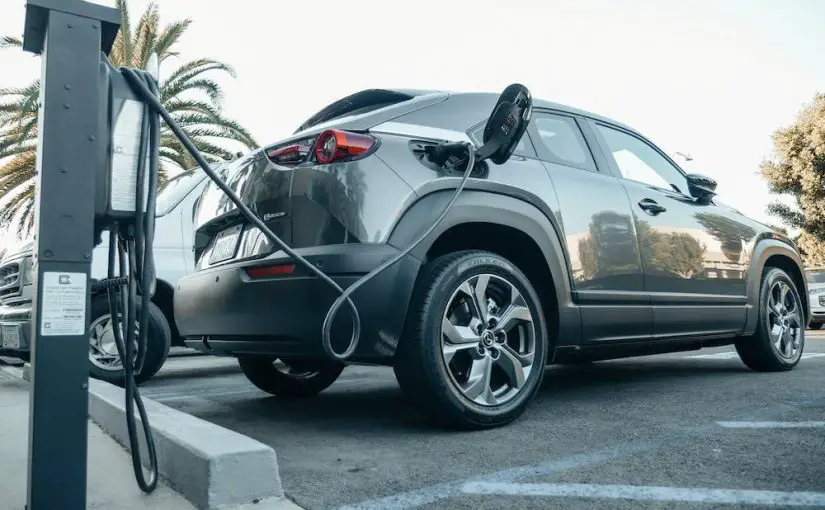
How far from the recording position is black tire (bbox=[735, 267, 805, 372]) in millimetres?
4980

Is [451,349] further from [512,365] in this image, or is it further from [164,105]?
[164,105]

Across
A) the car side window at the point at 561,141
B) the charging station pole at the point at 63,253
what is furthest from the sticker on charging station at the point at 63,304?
the car side window at the point at 561,141

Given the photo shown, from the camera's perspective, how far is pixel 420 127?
10.2 feet

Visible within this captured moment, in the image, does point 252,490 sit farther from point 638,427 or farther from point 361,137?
point 638,427

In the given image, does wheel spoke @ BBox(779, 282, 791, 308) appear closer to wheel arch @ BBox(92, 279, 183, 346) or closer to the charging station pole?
wheel arch @ BBox(92, 279, 183, 346)

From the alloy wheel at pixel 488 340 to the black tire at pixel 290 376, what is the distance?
1185mm

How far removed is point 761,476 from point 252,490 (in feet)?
5.12

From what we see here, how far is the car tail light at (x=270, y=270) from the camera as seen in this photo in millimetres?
2797

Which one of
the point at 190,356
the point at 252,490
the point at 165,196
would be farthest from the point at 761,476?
the point at 190,356

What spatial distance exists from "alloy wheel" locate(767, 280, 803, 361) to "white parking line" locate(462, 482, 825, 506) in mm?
3301

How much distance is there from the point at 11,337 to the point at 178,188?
1.64 metres

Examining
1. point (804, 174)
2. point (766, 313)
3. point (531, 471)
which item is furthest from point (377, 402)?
point (804, 174)

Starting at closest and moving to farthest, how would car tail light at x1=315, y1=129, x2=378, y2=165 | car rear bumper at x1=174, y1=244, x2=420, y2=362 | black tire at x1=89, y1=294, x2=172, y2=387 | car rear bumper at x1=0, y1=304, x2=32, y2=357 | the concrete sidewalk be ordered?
the concrete sidewalk < car rear bumper at x1=174, y1=244, x2=420, y2=362 < car tail light at x1=315, y1=129, x2=378, y2=165 < car rear bumper at x1=0, y1=304, x2=32, y2=357 < black tire at x1=89, y1=294, x2=172, y2=387

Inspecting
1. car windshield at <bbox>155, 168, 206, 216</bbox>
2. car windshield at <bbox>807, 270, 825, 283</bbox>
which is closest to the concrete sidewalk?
car windshield at <bbox>155, 168, 206, 216</bbox>
